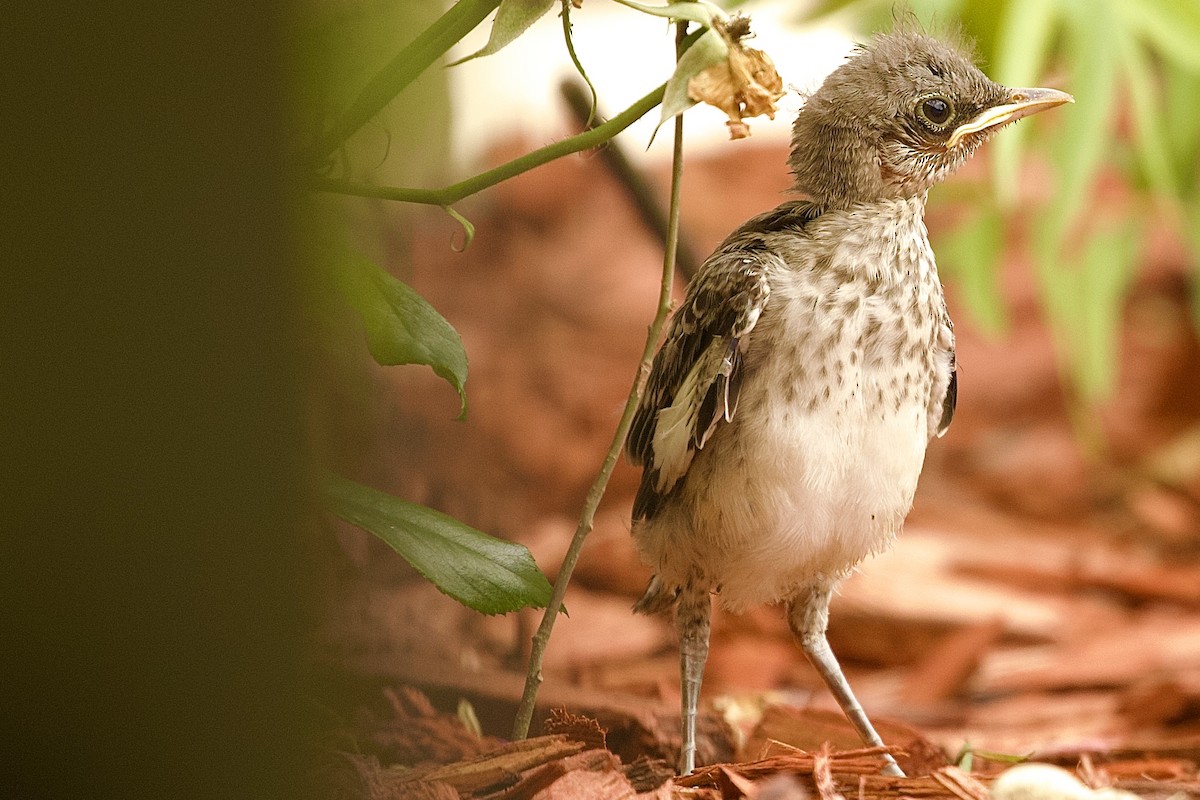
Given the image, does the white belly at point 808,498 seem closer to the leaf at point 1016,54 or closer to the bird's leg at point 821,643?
the bird's leg at point 821,643

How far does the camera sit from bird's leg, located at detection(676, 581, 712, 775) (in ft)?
6.88

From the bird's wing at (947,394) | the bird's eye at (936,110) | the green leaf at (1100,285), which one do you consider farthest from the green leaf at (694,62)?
the green leaf at (1100,285)

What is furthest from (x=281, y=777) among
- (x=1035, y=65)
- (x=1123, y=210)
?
(x=1123, y=210)

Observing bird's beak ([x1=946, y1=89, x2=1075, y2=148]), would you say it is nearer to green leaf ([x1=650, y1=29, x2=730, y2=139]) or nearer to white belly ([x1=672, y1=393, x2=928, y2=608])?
white belly ([x1=672, y1=393, x2=928, y2=608])

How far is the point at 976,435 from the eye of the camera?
5.40 metres

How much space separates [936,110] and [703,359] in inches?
21.3

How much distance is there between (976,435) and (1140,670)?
6.79ft

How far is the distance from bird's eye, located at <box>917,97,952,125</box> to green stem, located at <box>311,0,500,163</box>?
28.5 inches

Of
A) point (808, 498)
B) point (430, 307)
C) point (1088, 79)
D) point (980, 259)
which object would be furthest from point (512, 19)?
point (980, 259)

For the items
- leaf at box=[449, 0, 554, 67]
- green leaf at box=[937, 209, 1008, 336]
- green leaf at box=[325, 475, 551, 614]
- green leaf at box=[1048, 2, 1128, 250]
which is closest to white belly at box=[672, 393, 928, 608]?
green leaf at box=[325, 475, 551, 614]

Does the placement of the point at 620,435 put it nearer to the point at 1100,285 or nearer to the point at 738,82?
the point at 738,82

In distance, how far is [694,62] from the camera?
59.4 inches

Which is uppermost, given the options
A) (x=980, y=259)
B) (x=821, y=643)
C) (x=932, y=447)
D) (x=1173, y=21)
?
(x=1173, y=21)

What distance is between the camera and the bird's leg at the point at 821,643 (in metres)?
2.20
